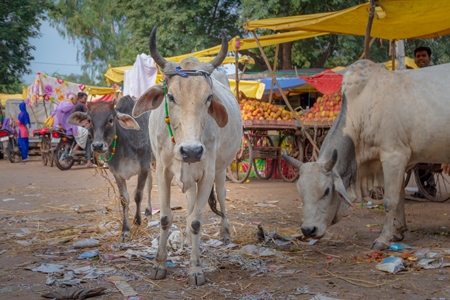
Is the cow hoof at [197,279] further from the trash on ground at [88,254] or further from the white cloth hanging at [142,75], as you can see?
the white cloth hanging at [142,75]

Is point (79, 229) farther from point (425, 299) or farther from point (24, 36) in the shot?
point (24, 36)

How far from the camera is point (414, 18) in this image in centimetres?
764

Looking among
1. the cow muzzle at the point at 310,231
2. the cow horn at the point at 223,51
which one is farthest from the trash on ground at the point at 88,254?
the cow horn at the point at 223,51

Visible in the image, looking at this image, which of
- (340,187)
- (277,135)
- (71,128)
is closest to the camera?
(340,187)

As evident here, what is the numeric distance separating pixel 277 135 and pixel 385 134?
631 centimetres

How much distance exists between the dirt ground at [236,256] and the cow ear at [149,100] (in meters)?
1.48

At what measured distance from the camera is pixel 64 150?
1568 cm

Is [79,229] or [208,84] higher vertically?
[208,84]

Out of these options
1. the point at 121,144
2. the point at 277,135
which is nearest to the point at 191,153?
the point at 121,144

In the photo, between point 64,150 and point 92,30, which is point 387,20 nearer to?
point 64,150

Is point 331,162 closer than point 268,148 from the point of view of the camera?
Yes

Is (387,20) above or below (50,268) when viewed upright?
above

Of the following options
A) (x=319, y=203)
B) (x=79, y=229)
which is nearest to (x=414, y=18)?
(x=319, y=203)

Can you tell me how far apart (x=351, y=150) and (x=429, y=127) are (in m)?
0.85
